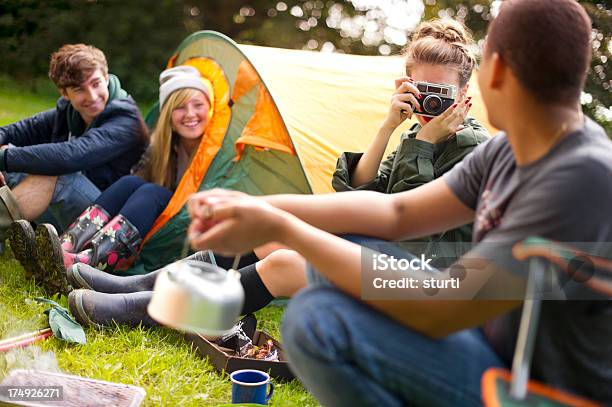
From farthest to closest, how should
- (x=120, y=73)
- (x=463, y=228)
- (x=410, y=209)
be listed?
(x=120, y=73), (x=463, y=228), (x=410, y=209)

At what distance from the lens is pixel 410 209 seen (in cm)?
121

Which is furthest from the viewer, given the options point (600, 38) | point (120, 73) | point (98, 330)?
point (120, 73)

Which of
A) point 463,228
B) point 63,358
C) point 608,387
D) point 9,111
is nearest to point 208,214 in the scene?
point 608,387

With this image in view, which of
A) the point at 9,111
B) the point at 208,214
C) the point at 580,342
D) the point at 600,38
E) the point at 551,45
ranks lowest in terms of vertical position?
the point at 9,111

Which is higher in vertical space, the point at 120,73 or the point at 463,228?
the point at 463,228

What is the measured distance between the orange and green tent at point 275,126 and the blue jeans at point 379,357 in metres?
1.41

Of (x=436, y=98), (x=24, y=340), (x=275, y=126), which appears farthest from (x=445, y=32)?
(x=24, y=340)

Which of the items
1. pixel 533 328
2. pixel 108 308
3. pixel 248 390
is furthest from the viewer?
pixel 108 308

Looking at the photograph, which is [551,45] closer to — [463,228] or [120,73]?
[463,228]

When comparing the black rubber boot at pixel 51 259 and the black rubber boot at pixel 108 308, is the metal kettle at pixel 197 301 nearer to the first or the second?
the black rubber boot at pixel 108 308

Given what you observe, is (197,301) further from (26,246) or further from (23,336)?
(26,246)

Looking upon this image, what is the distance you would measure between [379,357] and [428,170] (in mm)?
843

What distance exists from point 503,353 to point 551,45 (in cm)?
42

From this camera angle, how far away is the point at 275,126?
246 cm
